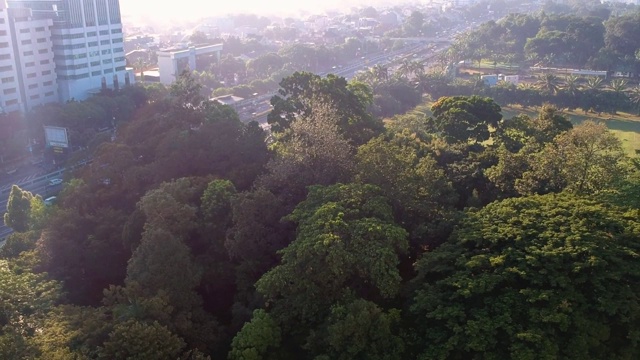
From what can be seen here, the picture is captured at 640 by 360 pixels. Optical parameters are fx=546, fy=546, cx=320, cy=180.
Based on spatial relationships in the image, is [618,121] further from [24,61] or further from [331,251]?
[24,61]

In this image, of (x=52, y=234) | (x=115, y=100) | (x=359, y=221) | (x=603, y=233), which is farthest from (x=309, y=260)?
(x=115, y=100)

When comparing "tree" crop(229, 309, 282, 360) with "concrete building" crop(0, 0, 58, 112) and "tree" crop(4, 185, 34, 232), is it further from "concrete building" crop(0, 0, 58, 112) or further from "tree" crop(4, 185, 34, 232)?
"concrete building" crop(0, 0, 58, 112)

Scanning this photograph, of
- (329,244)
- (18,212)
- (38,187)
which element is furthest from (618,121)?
(18,212)

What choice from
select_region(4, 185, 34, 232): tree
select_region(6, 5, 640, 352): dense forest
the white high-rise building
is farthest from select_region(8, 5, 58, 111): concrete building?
select_region(4, 185, 34, 232): tree

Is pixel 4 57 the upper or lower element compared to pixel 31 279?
upper

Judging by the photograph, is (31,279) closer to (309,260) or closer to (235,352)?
(235,352)

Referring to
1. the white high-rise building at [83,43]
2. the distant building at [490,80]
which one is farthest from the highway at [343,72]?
the distant building at [490,80]
